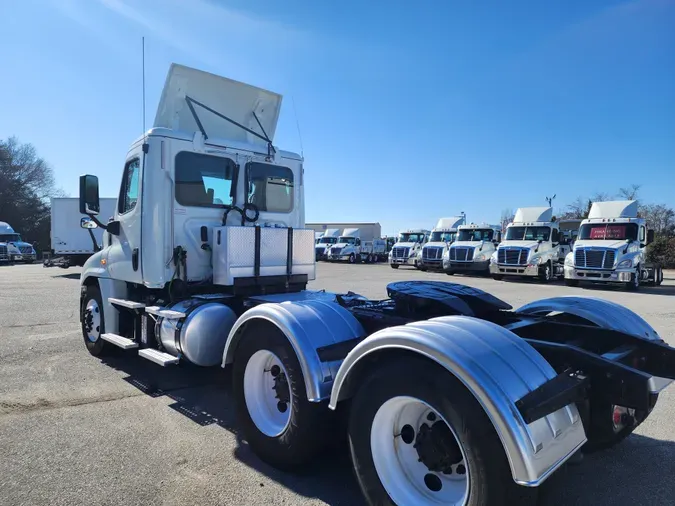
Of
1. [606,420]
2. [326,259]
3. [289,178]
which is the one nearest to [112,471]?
[606,420]

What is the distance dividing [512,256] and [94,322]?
Answer: 61.1 ft

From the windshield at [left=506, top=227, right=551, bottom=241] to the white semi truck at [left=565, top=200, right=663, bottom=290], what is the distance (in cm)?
247

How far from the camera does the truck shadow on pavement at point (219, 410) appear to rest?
124 inches

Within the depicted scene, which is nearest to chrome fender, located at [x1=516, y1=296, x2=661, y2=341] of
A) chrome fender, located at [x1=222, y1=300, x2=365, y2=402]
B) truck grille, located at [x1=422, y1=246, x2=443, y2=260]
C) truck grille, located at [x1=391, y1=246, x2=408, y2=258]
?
chrome fender, located at [x1=222, y1=300, x2=365, y2=402]

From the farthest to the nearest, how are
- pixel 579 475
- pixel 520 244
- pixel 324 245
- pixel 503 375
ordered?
pixel 324 245 < pixel 520 244 < pixel 579 475 < pixel 503 375

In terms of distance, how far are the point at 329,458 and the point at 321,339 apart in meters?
1.13

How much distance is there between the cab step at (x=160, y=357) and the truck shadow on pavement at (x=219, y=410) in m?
0.51

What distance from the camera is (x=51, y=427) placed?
4.16m

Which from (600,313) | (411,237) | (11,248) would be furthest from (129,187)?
(11,248)

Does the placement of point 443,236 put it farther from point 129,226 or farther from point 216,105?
point 129,226

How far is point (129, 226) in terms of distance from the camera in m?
5.73

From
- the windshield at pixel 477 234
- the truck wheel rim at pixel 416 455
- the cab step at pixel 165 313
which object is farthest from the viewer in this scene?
the windshield at pixel 477 234

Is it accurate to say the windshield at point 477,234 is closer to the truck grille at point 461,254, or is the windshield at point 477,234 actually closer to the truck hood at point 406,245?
the truck grille at point 461,254

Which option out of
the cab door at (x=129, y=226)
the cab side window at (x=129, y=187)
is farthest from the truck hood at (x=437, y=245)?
the cab side window at (x=129, y=187)
